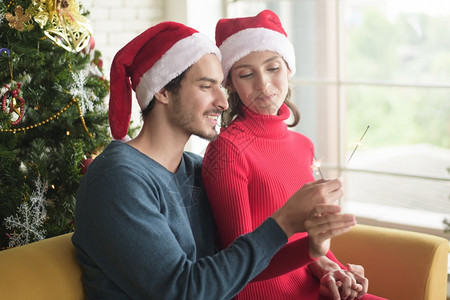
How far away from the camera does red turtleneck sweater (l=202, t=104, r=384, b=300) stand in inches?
65.1

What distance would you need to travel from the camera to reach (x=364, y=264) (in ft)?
7.00

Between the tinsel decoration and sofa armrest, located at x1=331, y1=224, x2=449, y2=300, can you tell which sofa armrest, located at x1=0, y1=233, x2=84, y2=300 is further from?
sofa armrest, located at x1=331, y1=224, x2=449, y2=300

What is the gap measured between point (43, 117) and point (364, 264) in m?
1.29

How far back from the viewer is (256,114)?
183 centimetres

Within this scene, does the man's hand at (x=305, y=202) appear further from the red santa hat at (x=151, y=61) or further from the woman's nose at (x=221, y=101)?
the red santa hat at (x=151, y=61)

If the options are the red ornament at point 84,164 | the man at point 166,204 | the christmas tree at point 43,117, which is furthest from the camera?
the red ornament at point 84,164

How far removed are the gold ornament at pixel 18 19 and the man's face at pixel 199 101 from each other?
0.78 meters

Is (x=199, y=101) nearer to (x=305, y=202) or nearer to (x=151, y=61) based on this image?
(x=151, y=61)

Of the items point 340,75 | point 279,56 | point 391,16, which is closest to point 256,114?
point 279,56

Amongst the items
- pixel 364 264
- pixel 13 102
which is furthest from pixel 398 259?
pixel 13 102

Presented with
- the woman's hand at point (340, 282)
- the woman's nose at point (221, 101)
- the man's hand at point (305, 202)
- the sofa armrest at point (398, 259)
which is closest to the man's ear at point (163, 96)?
the woman's nose at point (221, 101)

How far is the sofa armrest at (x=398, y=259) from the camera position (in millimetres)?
1989

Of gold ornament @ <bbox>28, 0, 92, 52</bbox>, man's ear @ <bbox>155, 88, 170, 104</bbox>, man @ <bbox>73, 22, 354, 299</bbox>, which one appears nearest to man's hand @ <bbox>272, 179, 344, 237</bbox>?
man @ <bbox>73, 22, 354, 299</bbox>

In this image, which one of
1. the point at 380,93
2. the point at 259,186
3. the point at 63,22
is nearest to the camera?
the point at 259,186
